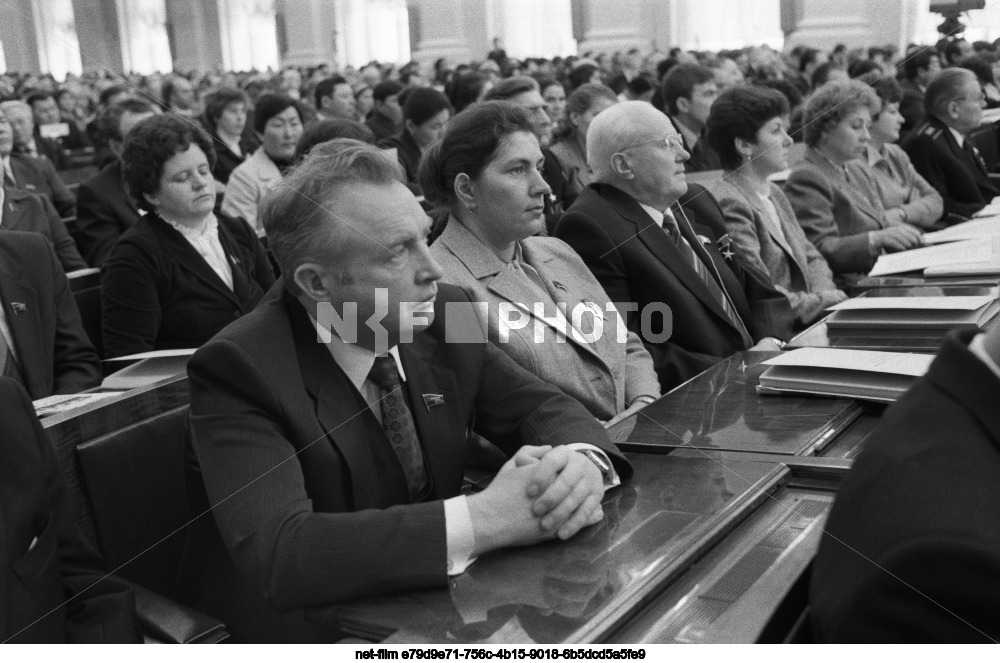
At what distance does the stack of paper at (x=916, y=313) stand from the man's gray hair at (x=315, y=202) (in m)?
1.26

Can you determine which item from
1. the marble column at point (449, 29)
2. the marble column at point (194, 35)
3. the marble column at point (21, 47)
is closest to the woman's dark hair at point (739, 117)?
the marble column at point (449, 29)

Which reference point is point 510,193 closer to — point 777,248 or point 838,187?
point 777,248

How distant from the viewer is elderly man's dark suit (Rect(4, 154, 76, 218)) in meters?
6.21

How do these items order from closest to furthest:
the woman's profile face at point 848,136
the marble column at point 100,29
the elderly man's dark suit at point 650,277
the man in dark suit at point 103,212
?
the elderly man's dark suit at point 650,277 < the woman's profile face at point 848,136 < the man in dark suit at point 103,212 < the marble column at point 100,29

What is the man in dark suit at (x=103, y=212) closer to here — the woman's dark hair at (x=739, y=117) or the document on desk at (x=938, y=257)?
the woman's dark hair at (x=739, y=117)

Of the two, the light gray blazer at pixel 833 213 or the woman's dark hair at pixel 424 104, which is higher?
the woman's dark hair at pixel 424 104

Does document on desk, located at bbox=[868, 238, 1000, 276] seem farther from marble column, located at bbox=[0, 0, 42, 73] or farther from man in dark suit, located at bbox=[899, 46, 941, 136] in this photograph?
marble column, located at bbox=[0, 0, 42, 73]

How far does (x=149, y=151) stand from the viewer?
3344 mm

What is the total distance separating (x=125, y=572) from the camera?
1.83 m

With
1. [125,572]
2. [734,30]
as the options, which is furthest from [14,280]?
[734,30]

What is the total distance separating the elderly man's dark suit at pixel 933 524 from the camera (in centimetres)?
78

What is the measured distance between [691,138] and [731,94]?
279 cm

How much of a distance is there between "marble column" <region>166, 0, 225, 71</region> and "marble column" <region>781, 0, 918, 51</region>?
37.0 feet
